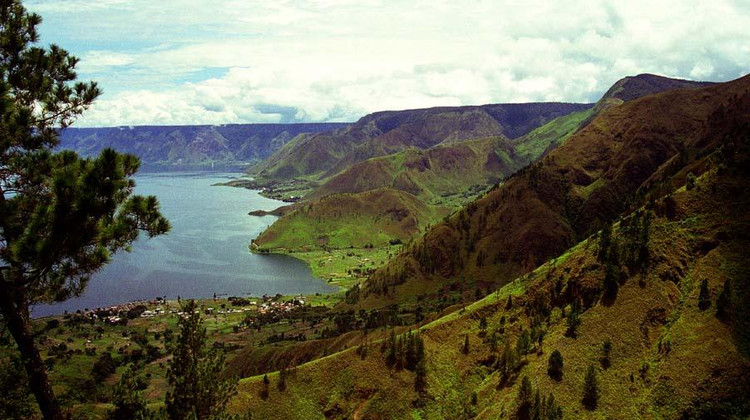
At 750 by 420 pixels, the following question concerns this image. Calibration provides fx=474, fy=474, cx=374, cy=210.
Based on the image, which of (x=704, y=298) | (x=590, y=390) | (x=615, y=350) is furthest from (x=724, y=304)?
(x=590, y=390)

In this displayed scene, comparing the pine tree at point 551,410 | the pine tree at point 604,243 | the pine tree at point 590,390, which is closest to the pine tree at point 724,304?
the pine tree at point 604,243

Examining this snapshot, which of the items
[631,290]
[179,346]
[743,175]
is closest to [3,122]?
[179,346]

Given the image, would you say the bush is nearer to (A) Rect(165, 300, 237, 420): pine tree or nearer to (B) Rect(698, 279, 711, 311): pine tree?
(A) Rect(165, 300, 237, 420): pine tree

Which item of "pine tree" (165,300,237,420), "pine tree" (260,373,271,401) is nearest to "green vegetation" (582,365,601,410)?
"pine tree" (260,373,271,401)

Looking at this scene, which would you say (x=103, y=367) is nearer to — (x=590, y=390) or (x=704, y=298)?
(x=590, y=390)

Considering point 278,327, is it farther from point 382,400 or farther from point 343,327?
point 382,400

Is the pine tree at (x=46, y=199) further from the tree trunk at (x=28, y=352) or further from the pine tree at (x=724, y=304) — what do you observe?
the pine tree at (x=724, y=304)
